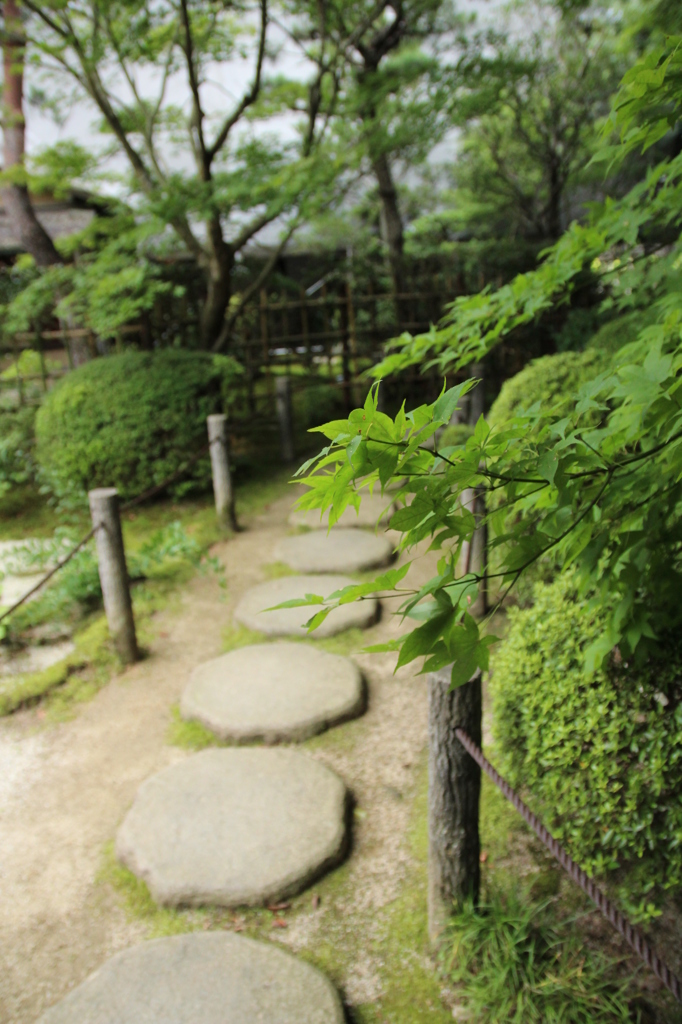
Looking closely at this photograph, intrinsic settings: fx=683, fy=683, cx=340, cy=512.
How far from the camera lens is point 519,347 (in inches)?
422

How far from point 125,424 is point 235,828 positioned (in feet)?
17.1

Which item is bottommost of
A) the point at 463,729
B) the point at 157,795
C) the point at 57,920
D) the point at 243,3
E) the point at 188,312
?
the point at 57,920

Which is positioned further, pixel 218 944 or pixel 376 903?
pixel 376 903

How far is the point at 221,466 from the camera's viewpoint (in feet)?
20.6

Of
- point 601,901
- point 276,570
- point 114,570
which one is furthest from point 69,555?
point 601,901

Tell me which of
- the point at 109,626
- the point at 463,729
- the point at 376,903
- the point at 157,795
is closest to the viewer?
the point at 463,729

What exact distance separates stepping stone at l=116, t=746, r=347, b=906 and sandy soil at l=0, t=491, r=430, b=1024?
16cm

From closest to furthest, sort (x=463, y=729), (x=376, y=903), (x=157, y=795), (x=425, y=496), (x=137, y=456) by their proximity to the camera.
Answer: (x=425, y=496) < (x=463, y=729) < (x=376, y=903) < (x=157, y=795) < (x=137, y=456)

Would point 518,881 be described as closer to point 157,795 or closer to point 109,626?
point 157,795

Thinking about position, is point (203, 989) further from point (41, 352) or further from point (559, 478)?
point (41, 352)

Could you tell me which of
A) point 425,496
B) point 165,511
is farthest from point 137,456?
point 425,496

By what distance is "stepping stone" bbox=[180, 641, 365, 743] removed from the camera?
3545 millimetres

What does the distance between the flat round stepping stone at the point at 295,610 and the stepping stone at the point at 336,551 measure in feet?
0.59

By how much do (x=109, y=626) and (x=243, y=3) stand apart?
684 cm
